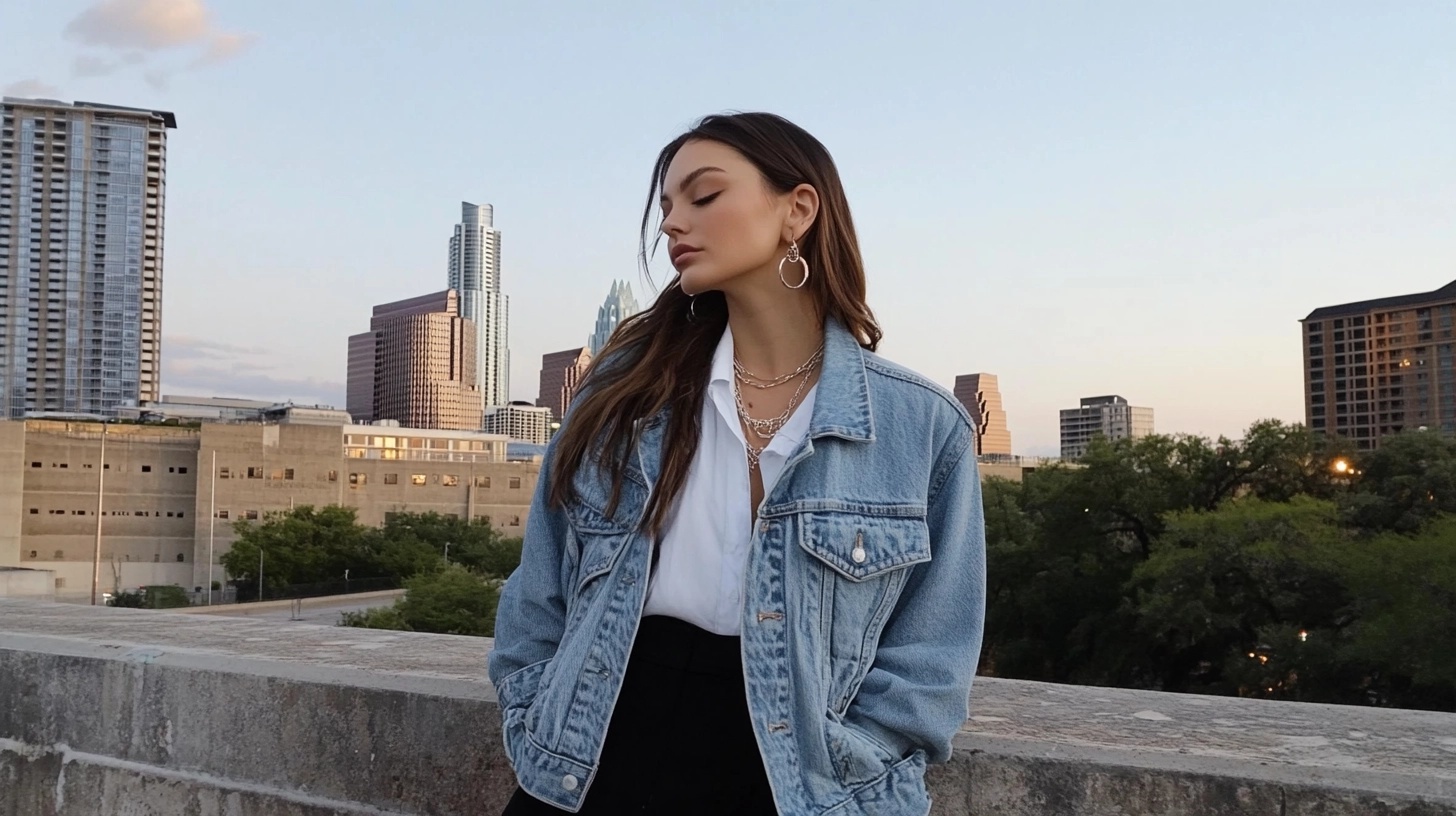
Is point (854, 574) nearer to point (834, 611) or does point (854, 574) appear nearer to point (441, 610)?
point (834, 611)

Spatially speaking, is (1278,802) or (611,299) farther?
(611,299)

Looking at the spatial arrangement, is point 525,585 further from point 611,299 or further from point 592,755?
point 611,299

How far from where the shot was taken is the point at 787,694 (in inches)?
58.9

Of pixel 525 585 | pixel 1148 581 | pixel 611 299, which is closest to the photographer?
pixel 525 585

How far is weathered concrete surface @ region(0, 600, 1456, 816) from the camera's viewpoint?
187 centimetres

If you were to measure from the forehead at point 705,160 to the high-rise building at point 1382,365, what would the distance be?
8728 centimetres

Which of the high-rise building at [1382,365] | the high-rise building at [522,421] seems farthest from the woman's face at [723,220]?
the high-rise building at [522,421]

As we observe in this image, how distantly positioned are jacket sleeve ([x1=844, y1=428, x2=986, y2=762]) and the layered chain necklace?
0.83ft

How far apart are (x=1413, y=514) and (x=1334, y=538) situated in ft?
9.40

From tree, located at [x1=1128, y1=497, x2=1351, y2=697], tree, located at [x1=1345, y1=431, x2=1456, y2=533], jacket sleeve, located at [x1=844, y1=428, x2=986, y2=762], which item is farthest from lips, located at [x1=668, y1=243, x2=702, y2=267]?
tree, located at [x1=1345, y1=431, x2=1456, y2=533]

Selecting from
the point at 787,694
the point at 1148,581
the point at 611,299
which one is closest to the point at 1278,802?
the point at 787,694

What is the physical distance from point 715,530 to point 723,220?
1.59 feet

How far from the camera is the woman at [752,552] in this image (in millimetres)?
1509

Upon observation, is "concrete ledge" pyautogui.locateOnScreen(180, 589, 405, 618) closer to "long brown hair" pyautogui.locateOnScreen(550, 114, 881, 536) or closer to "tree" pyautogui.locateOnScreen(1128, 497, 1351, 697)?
"tree" pyautogui.locateOnScreen(1128, 497, 1351, 697)
